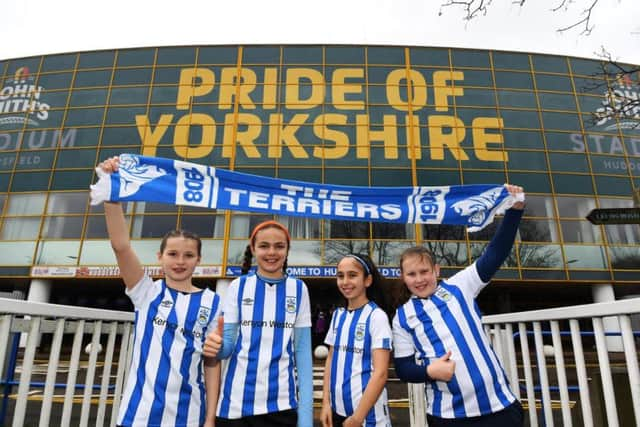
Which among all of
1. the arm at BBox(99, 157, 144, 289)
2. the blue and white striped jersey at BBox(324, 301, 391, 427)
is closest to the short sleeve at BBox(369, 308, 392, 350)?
the blue and white striped jersey at BBox(324, 301, 391, 427)

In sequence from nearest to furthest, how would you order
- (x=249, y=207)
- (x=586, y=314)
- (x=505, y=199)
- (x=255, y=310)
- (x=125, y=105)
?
(x=586, y=314), (x=255, y=310), (x=505, y=199), (x=249, y=207), (x=125, y=105)

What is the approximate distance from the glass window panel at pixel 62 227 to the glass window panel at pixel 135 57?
8367mm

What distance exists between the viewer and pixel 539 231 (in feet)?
55.4

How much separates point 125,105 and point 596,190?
2280cm

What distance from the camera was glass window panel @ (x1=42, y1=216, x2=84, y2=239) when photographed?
16844 millimetres

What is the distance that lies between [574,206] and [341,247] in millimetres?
10831

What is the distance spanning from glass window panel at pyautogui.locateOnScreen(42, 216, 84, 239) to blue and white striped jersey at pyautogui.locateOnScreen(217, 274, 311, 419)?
693 inches

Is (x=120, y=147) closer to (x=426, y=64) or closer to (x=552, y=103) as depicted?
(x=426, y=64)

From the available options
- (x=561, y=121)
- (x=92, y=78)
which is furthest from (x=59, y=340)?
(x=561, y=121)

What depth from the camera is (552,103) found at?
1895 cm

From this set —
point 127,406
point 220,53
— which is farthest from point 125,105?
point 127,406

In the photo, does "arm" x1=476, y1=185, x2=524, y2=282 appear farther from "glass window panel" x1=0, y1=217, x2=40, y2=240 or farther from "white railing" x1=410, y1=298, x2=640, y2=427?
"glass window panel" x1=0, y1=217, x2=40, y2=240

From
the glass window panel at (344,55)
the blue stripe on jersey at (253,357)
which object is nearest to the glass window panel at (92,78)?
the glass window panel at (344,55)

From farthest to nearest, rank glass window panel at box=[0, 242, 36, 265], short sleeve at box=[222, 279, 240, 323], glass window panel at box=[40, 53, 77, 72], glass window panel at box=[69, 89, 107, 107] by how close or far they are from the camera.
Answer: glass window panel at box=[40, 53, 77, 72] < glass window panel at box=[69, 89, 107, 107] < glass window panel at box=[0, 242, 36, 265] < short sleeve at box=[222, 279, 240, 323]
